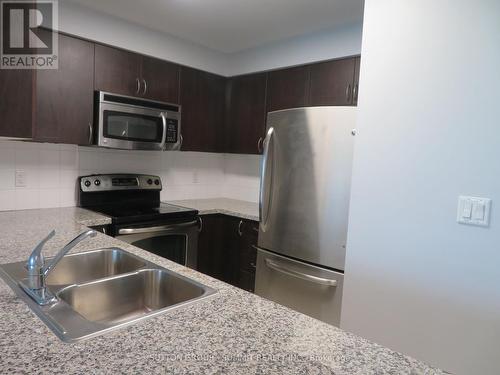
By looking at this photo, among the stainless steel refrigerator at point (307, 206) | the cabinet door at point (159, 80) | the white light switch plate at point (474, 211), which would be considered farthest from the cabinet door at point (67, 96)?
the white light switch plate at point (474, 211)

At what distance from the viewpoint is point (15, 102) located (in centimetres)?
166

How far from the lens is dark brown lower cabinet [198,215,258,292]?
284cm

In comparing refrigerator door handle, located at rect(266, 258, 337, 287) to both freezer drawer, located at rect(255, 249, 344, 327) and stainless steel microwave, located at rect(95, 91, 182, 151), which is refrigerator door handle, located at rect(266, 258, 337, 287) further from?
stainless steel microwave, located at rect(95, 91, 182, 151)

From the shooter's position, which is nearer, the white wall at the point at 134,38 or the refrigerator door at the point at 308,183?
the refrigerator door at the point at 308,183

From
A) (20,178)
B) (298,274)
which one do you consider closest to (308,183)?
(298,274)

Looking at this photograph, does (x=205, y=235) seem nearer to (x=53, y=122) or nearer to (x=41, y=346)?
(x=53, y=122)

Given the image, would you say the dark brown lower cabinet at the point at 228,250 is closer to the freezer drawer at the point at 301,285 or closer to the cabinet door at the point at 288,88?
the freezer drawer at the point at 301,285

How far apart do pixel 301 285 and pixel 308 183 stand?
663mm

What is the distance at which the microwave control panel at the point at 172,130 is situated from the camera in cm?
282

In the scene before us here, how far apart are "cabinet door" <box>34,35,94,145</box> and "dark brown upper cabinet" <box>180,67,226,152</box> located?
0.81 m

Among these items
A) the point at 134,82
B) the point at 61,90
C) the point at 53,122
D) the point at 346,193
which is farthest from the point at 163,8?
the point at 346,193

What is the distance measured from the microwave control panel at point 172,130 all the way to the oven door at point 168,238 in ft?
2.28

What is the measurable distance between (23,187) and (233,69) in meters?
2.06

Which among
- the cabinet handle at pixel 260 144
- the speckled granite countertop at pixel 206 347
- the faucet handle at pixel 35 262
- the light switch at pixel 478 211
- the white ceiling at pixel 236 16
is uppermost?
the white ceiling at pixel 236 16
